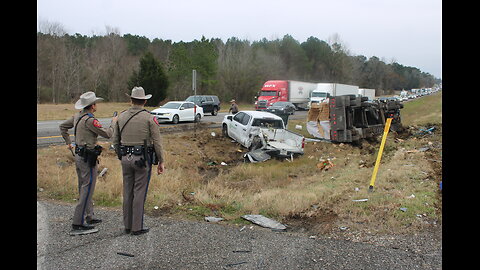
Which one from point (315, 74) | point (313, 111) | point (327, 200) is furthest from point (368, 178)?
point (315, 74)

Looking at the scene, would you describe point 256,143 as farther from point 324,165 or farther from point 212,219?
point 212,219

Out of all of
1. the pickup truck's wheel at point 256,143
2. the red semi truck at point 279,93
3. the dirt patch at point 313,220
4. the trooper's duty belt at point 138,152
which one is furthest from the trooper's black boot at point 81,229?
the red semi truck at point 279,93

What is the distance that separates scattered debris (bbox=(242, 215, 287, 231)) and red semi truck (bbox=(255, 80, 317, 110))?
31.9 metres

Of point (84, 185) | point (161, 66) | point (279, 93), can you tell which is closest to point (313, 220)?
point (84, 185)

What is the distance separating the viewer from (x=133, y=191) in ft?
16.4

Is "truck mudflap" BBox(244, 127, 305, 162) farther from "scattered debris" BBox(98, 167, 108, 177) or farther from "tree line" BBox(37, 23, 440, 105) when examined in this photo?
"tree line" BBox(37, 23, 440, 105)

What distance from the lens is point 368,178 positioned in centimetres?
857

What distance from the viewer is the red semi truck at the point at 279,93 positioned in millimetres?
38500

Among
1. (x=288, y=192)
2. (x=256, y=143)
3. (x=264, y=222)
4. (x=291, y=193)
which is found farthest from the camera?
(x=256, y=143)

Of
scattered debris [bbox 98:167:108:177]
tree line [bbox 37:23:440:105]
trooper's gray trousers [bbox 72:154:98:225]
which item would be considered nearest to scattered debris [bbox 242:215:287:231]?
trooper's gray trousers [bbox 72:154:98:225]

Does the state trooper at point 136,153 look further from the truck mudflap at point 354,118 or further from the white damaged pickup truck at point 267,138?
the truck mudflap at point 354,118

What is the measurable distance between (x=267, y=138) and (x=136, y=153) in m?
9.05

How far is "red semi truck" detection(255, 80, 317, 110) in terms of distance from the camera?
38.5 m
